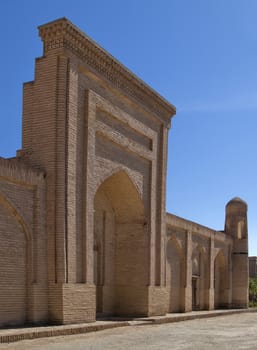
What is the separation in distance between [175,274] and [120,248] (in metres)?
5.16

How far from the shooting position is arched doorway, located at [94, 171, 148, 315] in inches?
645

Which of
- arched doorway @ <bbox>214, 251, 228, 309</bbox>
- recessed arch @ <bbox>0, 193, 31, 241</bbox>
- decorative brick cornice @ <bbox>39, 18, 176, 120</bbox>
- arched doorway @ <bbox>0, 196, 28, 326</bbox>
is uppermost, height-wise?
decorative brick cornice @ <bbox>39, 18, 176, 120</bbox>

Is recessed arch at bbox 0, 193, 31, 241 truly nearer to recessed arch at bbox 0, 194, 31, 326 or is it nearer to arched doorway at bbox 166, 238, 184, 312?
recessed arch at bbox 0, 194, 31, 326

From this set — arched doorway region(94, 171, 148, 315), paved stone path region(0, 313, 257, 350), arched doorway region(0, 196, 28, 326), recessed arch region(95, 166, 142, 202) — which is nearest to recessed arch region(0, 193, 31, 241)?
arched doorway region(0, 196, 28, 326)

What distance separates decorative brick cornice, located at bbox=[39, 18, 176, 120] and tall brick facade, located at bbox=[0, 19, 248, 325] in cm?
3

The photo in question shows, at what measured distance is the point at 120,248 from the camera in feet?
56.5

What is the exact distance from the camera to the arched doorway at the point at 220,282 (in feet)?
92.4

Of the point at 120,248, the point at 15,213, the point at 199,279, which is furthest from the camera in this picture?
the point at 199,279

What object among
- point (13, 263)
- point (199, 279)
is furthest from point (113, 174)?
point (199, 279)

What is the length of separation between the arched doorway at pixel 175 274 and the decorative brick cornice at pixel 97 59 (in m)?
5.79

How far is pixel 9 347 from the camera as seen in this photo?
9.12m

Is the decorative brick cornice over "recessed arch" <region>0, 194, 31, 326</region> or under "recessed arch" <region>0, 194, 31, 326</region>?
over

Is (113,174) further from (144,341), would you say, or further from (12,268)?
(144,341)

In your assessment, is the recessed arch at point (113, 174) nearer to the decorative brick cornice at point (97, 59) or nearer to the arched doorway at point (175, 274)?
the decorative brick cornice at point (97, 59)
